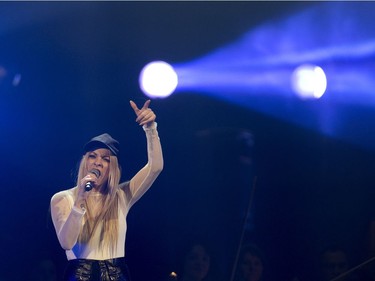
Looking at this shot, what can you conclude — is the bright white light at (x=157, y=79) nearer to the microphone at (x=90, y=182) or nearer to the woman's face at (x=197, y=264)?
the microphone at (x=90, y=182)

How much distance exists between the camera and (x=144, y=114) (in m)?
2.89

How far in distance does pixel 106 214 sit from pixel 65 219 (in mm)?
201

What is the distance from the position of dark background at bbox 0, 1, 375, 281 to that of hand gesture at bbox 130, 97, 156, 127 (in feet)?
0.11

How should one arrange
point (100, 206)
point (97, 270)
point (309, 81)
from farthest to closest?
1. point (309, 81)
2. point (100, 206)
3. point (97, 270)

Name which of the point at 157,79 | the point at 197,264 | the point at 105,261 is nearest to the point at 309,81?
the point at 157,79

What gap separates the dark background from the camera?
285 centimetres

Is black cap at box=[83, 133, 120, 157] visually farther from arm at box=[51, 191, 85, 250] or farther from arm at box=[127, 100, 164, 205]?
arm at box=[51, 191, 85, 250]

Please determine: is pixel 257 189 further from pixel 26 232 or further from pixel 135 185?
pixel 26 232

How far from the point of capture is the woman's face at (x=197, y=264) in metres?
2.84

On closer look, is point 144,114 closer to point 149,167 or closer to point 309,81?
point 149,167

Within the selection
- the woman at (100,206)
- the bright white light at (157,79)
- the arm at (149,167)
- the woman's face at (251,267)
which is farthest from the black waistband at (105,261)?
the bright white light at (157,79)

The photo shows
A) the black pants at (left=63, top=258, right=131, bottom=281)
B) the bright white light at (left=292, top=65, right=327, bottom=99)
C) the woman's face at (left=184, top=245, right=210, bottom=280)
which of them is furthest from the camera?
the bright white light at (left=292, top=65, right=327, bottom=99)

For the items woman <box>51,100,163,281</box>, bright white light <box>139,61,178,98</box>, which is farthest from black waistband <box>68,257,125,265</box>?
bright white light <box>139,61,178,98</box>

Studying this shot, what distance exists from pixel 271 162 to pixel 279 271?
1.81 ft
